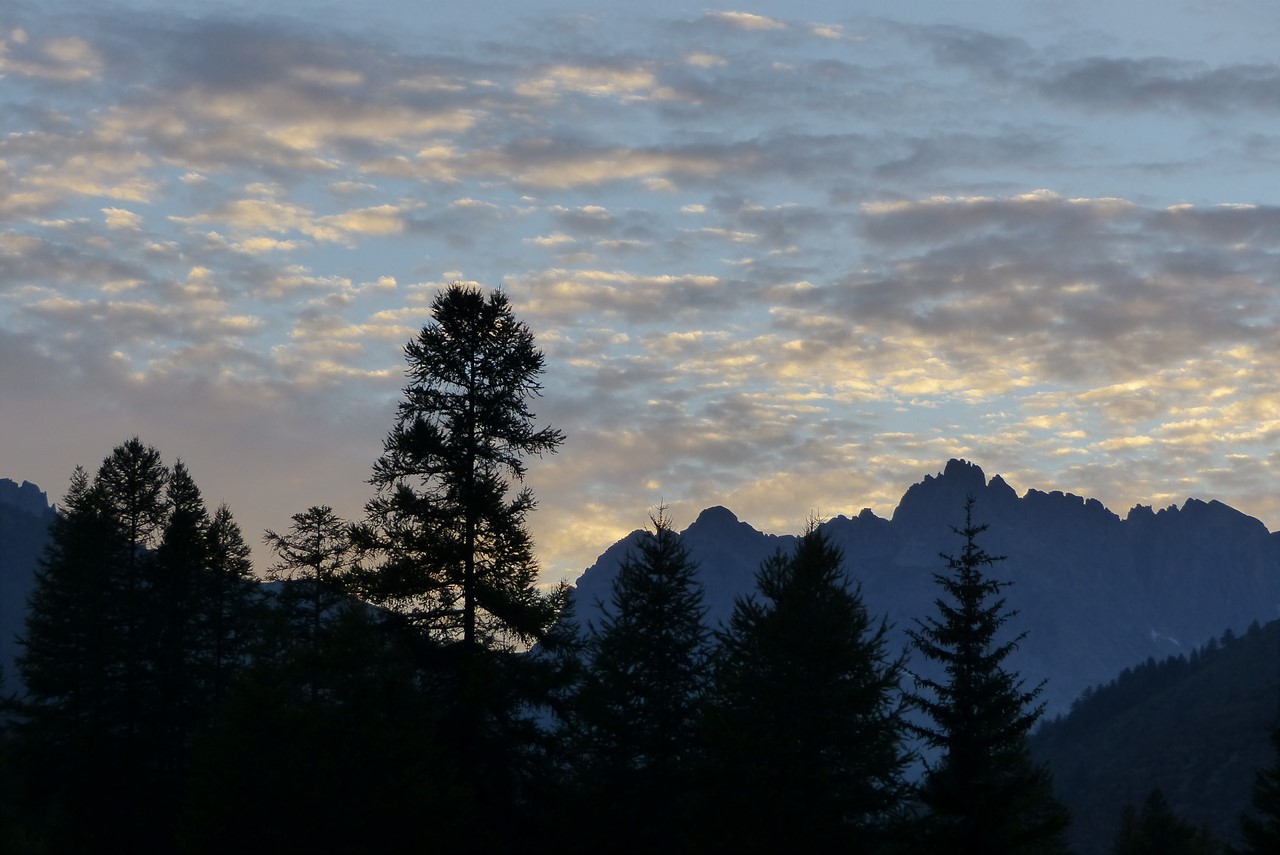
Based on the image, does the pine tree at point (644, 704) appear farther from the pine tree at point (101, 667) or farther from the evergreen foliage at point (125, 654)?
the pine tree at point (101, 667)

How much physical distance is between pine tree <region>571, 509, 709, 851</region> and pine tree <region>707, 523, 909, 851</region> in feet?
5.21

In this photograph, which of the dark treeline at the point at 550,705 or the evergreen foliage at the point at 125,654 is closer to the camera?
the dark treeline at the point at 550,705

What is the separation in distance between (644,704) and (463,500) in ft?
23.4

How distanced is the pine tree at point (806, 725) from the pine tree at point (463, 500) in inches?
222

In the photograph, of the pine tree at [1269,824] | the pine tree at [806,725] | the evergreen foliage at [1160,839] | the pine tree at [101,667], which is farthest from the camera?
the evergreen foliage at [1160,839]

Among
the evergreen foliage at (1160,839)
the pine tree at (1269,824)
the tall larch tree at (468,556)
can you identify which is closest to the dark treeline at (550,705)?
the tall larch tree at (468,556)

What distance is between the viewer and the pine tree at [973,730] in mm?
32938

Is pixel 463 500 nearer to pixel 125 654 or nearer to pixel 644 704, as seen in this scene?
pixel 644 704

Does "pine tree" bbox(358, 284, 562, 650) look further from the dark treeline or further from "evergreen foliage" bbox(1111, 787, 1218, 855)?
"evergreen foliage" bbox(1111, 787, 1218, 855)

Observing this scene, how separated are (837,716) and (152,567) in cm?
2613

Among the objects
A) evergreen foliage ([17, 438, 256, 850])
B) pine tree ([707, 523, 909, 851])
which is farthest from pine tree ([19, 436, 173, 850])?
pine tree ([707, 523, 909, 851])

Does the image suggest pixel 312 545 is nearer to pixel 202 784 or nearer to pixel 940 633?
pixel 202 784

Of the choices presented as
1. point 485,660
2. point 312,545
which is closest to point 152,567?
point 312,545

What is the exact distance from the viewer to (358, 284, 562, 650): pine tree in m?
34.9
